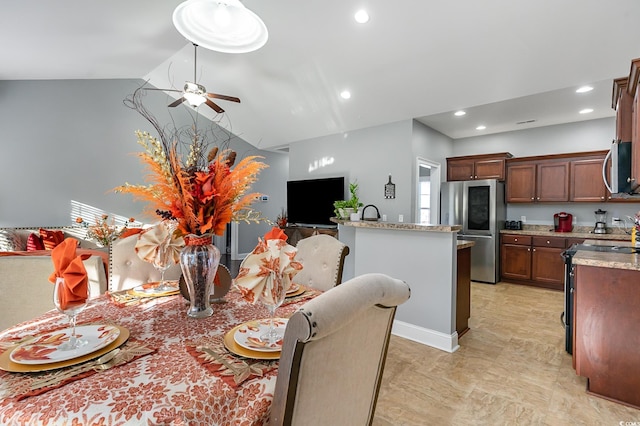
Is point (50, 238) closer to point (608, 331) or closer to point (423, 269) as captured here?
point (423, 269)

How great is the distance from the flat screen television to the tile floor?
303 centimetres

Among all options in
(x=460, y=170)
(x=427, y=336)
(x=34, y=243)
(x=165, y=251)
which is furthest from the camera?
(x=460, y=170)

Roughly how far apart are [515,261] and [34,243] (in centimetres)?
750

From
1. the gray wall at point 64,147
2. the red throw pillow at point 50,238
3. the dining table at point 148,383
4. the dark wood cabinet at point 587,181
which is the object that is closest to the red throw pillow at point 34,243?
the red throw pillow at point 50,238

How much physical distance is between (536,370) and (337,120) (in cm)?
423

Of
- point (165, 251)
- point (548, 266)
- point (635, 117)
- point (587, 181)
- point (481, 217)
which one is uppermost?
point (635, 117)

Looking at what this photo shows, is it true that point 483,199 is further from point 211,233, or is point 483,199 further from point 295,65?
point 211,233

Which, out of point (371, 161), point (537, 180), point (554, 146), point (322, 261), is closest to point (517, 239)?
point (537, 180)

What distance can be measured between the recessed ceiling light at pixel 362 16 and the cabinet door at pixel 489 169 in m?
3.38

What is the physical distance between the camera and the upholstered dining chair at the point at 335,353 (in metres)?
0.62

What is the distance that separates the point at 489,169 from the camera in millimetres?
5355

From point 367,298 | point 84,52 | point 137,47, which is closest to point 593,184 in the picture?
point 367,298

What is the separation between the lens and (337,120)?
17.3 feet

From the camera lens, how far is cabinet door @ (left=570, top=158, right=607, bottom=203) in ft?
15.0
